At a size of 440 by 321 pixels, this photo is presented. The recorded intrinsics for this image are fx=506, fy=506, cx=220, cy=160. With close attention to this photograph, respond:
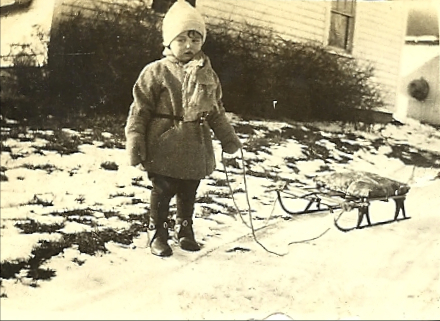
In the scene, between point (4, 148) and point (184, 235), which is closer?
point (4, 148)

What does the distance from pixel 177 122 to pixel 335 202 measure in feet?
1.75

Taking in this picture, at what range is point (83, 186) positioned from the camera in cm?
113

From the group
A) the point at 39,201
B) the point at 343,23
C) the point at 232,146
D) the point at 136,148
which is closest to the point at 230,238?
the point at 232,146

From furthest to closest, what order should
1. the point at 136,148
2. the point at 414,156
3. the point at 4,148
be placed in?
the point at 414,156 → the point at 136,148 → the point at 4,148

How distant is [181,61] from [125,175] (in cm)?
30

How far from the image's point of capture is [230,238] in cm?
130

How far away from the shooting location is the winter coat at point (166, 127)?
3.85ft

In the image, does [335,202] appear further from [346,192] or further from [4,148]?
[4,148]

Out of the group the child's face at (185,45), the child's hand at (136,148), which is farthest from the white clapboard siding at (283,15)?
the child's hand at (136,148)

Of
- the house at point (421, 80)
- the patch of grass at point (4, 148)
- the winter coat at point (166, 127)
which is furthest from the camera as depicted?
the house at point (421, 80)

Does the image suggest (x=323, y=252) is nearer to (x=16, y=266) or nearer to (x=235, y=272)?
(x=235, y=272)

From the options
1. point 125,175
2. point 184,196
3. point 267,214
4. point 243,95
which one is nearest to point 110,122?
point 125,175

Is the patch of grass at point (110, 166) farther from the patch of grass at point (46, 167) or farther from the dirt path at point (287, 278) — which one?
the dirt path at point (287, 278)

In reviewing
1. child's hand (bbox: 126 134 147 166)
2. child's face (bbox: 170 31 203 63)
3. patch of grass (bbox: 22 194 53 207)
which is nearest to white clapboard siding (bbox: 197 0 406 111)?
child's face (bbox: 170 31 203 63)
